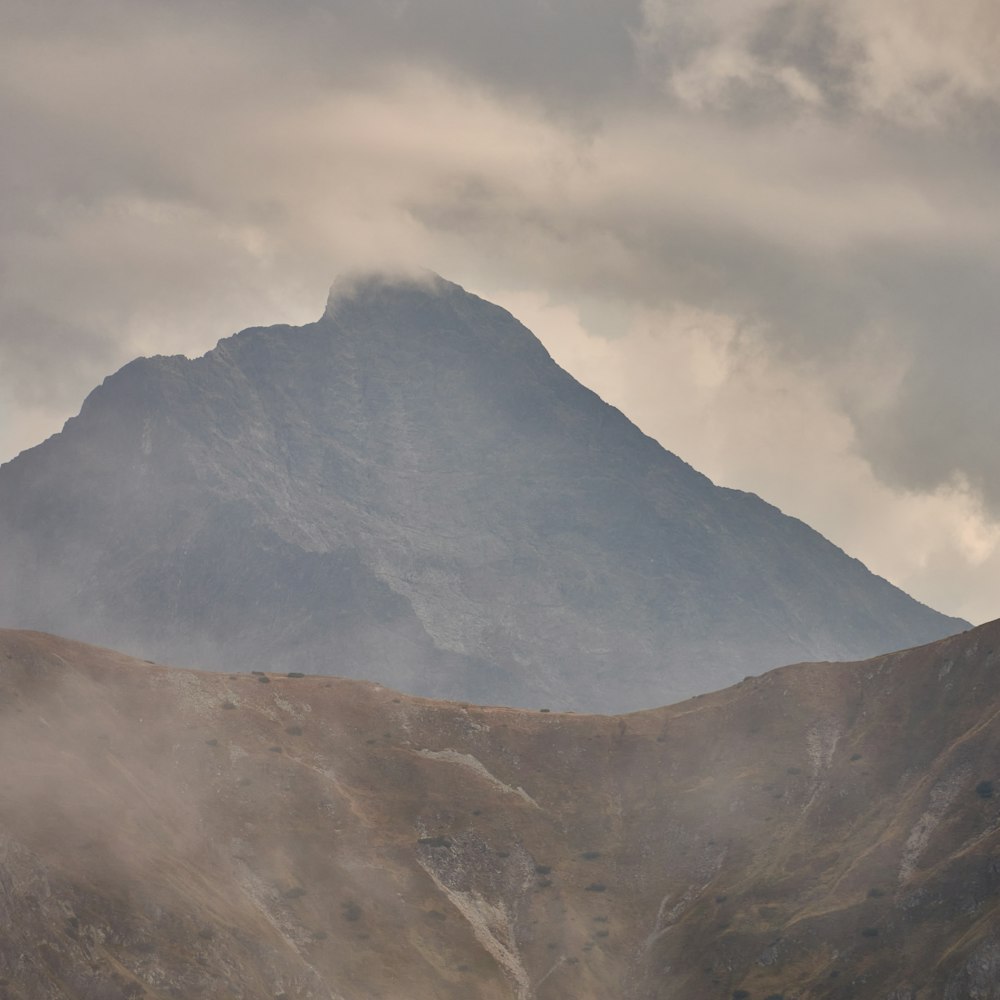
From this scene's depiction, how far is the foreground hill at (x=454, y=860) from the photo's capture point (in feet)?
436

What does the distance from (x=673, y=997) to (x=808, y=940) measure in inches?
751

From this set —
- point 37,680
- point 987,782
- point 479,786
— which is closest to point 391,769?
point 479,786

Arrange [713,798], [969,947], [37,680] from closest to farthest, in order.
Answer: [969,947] → [37,680] → [713,798]

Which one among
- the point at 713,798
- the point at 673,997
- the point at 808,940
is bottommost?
the point at 673,997

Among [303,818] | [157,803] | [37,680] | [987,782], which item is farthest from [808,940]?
[37,680]

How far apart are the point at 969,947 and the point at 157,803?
335 feet

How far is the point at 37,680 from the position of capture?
174 meters

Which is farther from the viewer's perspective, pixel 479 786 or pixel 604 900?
pixel 479 786

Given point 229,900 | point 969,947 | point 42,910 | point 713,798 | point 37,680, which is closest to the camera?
point 42,910

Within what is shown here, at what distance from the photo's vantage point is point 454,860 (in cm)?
17900

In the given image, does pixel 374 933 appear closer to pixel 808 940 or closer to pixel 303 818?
pixel 303 818

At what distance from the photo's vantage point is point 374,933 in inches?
6196

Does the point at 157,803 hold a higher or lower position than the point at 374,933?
higher

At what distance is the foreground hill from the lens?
133 m
